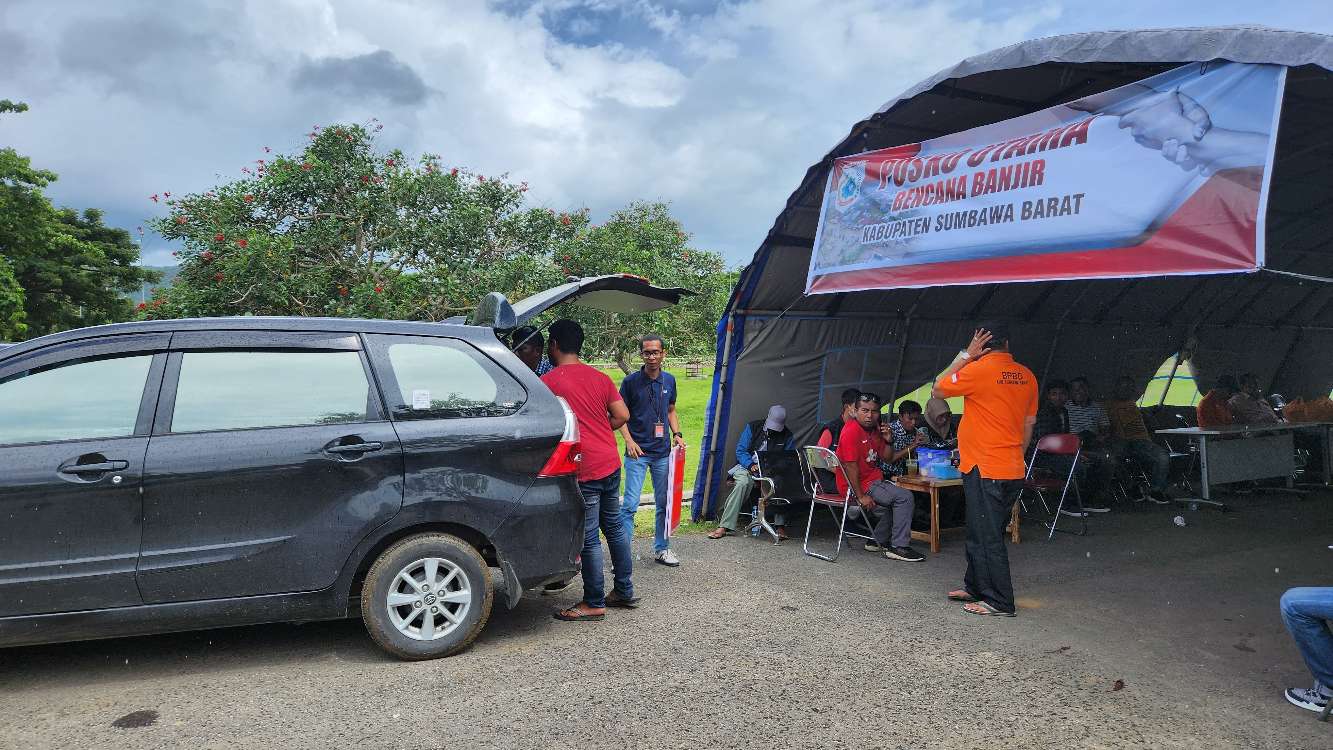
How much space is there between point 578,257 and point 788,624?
315 inches

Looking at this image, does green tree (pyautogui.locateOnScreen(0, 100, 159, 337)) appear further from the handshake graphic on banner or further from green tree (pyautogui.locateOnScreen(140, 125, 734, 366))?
the handshake graphic on banner

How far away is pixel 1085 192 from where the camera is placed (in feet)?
15.8

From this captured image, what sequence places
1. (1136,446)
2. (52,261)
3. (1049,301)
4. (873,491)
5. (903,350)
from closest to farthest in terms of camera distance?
(873,491) → (1136,446) → (903,350) → (1049,301) → (52,261)

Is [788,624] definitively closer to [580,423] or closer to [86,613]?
[580,423]

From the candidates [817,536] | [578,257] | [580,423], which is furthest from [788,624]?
[578,257]

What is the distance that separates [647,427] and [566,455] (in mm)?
1771

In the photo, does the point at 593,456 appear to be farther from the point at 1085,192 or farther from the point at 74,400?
the point at 1085,192

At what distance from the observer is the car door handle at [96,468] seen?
3773 millimetres

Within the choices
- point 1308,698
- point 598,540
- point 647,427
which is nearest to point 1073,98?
point 647,427

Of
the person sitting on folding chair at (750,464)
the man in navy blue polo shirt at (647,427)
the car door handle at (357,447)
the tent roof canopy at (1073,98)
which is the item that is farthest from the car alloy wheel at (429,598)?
the tent roof canopy at (1073,98)

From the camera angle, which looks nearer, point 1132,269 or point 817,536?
point 1132,269

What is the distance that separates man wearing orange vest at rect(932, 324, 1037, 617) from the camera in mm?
5250

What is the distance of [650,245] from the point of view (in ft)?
52.9

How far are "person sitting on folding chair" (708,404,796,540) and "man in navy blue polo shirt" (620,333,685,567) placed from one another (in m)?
1.41
